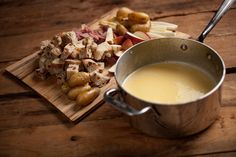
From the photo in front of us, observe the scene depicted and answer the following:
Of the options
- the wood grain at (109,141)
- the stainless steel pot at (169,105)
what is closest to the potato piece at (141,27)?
the stainless steel pot at (169,105)

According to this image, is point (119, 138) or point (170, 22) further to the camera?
point (170, 22)

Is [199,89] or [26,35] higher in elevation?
[199,89]

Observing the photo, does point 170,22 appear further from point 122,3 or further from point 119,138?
point 119,138

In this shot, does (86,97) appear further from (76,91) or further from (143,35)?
(143,35)

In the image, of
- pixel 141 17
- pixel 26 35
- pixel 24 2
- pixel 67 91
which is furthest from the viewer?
pixel 24 2

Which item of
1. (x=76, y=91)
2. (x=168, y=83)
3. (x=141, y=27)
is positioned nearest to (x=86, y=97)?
(x=76, y=91)

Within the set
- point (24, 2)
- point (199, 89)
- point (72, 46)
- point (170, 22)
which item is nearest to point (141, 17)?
point (170, 22)
